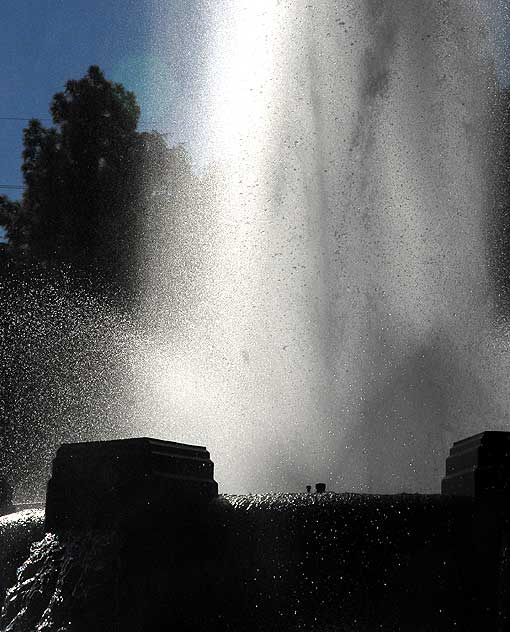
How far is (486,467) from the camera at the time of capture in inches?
240

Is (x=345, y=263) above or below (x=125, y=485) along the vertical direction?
above

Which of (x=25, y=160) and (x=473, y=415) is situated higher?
(x=25, y=160)

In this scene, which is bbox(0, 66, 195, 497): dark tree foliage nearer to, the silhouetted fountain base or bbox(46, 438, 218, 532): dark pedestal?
bbox(46, 438, 218, 532): dark pedestal

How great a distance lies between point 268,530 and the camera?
20.4ft

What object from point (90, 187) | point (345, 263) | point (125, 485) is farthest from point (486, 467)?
point (90, 187)

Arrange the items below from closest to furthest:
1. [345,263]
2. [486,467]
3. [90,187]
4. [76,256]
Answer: [486,467] < [345,263] < [76,256] < [90,187]

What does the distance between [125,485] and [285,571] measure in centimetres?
124

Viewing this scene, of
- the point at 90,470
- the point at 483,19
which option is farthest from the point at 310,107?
the point at 90,470

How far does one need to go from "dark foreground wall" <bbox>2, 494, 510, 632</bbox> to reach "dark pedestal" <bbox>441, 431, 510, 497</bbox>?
0.23 meters

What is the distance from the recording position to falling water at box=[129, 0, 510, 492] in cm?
1189

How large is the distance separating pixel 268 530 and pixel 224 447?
5.72m

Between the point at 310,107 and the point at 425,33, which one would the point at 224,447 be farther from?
the point at 425,33

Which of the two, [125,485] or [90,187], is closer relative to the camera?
[125,485]

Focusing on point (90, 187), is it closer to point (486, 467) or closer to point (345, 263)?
point (345, 263)
